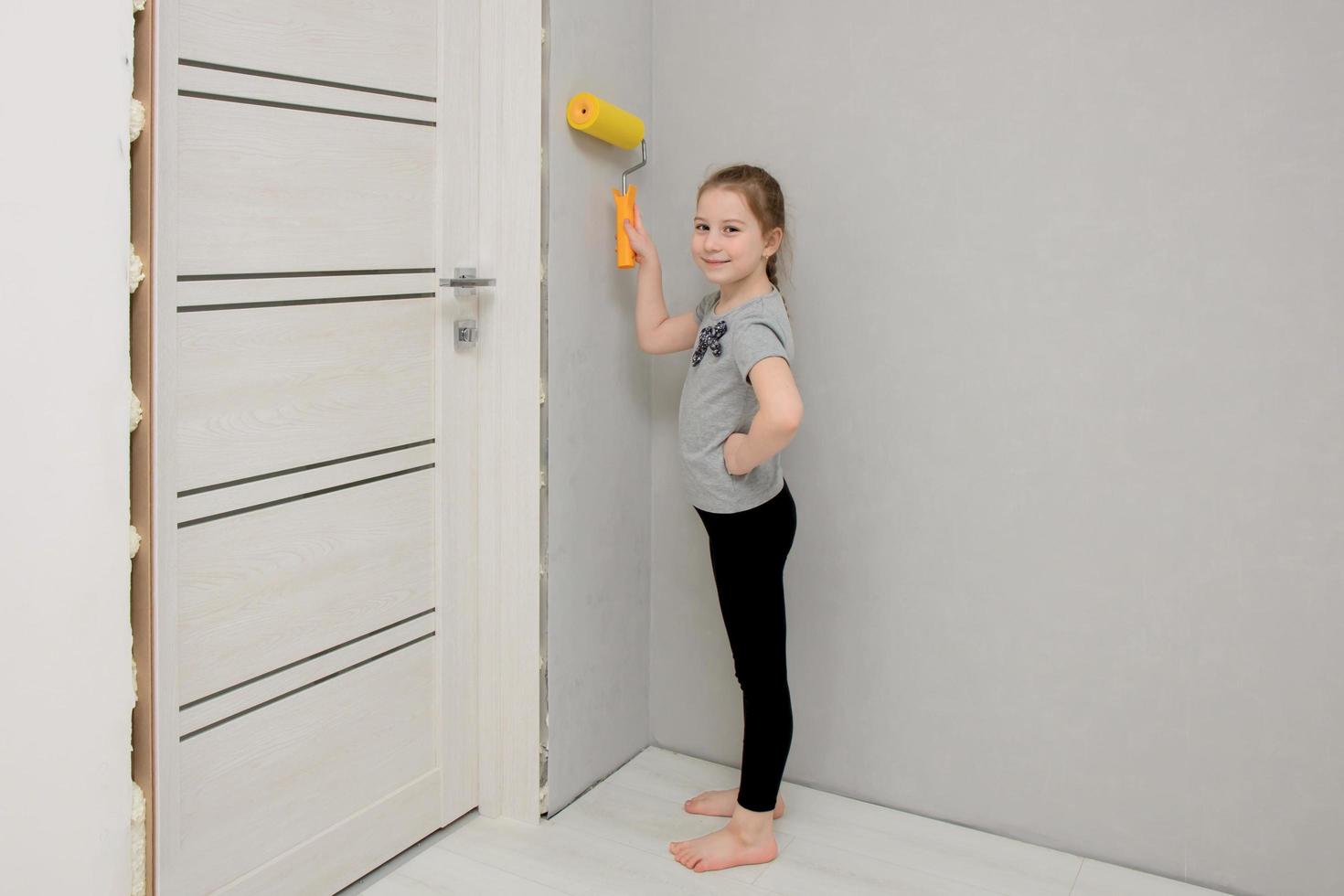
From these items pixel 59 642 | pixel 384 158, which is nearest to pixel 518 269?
pixel 384 158

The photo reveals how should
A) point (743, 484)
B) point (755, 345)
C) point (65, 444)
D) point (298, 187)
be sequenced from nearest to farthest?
point (65, 444)
point (298, 187)
point (755, 345)
point (743, 484)

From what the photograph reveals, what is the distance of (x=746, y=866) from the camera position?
72.7 inches

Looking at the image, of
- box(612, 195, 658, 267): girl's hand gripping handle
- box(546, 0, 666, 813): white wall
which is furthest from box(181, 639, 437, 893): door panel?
box(612, 195, 658, 267): girl's hand gripping handle

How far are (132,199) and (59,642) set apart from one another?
0.53m

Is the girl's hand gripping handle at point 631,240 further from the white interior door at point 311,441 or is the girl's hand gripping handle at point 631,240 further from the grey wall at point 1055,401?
the white interior door at point 311,441

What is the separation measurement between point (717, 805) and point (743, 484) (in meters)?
0.64

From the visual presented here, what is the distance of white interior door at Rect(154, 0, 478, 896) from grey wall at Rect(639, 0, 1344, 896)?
0.32 meters

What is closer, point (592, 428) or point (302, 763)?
point (302, 763)

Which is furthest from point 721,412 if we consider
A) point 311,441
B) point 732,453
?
point 311,441

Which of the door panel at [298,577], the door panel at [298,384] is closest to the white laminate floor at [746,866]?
the door panel at [298,577]

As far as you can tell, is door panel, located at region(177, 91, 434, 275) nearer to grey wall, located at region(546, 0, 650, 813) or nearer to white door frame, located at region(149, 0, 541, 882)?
white door frame, located at region(149, 0, 541, 882)

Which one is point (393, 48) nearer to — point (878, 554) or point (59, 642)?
point (59, 642)

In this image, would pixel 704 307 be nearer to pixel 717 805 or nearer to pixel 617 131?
pixel 617 131

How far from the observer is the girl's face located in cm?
178
